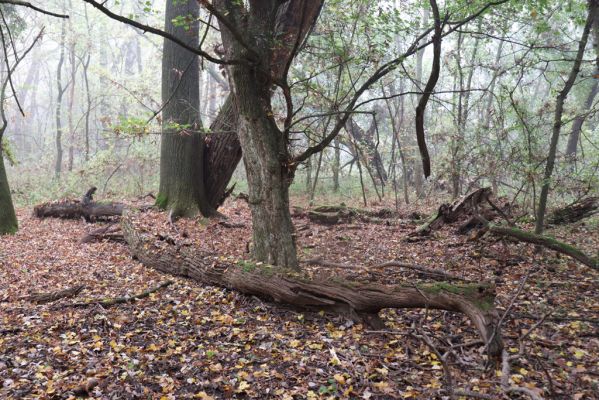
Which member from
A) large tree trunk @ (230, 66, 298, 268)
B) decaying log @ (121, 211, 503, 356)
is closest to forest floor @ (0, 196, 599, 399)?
decaying log @ (121, 211, 503, 356)

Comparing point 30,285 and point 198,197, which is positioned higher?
point 198,197

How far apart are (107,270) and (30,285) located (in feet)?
3.44

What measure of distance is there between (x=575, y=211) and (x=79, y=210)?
36.4 ft

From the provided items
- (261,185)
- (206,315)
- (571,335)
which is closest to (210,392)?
(206,315)

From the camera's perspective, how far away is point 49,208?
11422 mm

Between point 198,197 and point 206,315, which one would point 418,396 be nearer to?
point 206,315

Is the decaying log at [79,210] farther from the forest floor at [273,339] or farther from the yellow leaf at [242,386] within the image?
the yellow leaf at [242,386]

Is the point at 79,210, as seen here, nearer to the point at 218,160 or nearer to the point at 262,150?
the point at 218,160

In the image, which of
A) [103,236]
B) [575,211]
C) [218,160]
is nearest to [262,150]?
[218,160]

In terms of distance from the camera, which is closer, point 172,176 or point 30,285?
point 30,285

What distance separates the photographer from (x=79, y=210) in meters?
11.1

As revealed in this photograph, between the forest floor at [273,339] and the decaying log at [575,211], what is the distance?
1.32 metres

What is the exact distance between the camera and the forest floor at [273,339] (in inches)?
140

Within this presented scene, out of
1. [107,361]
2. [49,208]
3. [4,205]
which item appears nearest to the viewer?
[107,361]
